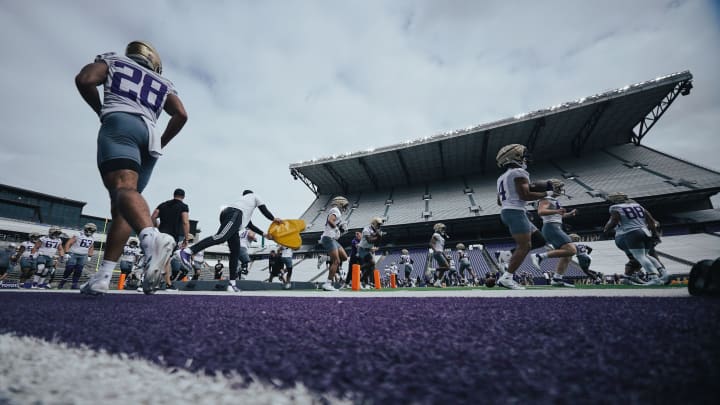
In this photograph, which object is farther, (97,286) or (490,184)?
(490,184)

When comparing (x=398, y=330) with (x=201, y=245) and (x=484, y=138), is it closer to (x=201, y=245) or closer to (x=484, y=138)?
(x=201, y=245)

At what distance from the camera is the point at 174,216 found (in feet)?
15.3

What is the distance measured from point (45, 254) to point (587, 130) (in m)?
29.7

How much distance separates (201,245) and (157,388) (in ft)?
15.3

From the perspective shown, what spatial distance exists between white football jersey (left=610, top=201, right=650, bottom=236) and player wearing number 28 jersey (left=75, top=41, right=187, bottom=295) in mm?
6876

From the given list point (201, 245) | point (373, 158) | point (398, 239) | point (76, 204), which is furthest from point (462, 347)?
point (76, 204)

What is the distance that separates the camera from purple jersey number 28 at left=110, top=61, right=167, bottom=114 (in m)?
2.21

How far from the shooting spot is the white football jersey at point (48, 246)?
24.1 ft

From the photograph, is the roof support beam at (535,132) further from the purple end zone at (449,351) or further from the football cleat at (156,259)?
the football cleat at (156,259)

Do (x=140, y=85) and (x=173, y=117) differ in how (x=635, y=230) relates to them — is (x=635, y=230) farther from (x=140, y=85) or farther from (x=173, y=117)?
(x=140, y=85)

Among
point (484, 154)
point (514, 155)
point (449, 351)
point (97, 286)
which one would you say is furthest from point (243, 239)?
point (484, 154)

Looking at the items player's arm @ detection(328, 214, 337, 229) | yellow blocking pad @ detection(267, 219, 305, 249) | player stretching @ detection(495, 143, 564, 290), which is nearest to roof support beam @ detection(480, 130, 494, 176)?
player stretching @ detection(495, 143, 564, 290)

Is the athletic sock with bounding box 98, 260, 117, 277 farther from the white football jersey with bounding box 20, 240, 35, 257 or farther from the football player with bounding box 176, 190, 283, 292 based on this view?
the white football jersey with bounding box 20, 240, 35, 257

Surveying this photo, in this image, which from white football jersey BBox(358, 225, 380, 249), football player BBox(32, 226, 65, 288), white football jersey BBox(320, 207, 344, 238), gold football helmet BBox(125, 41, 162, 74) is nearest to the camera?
gold football helmet BBox(125, 41, 162, 74)
